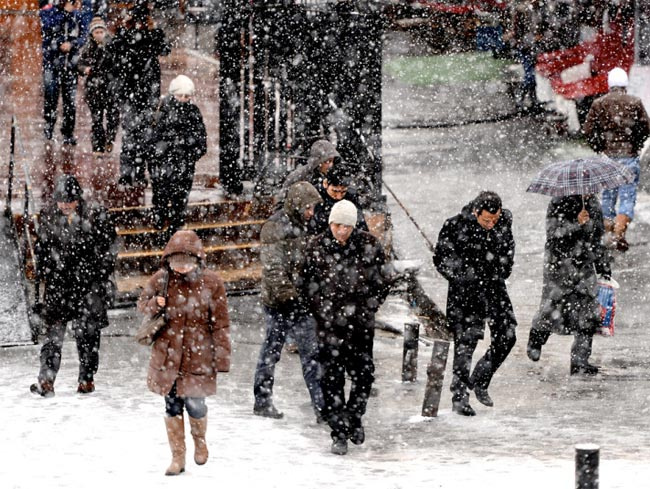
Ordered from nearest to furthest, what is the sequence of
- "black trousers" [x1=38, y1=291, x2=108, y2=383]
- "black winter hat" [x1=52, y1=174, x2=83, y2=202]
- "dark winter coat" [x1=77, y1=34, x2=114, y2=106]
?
"black winter hat" [x1=52, y1=174, x2=83, y2=202]
"black trousers" [x1=38, y1=291, x2=108, y2=383]
"dark winter coat" [x1=77, y1=34, x2=114, y2=106]

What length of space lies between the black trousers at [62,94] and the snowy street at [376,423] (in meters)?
4.87

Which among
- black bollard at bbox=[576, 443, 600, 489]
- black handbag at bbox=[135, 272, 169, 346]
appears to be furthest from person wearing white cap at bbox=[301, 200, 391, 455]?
black bollard at bbox=[576, 443, 600, 489]

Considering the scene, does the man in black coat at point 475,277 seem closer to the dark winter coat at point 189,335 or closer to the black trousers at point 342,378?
the black trousers at point 342,378

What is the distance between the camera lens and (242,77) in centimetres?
1703

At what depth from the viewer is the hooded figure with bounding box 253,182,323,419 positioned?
10.5 metres

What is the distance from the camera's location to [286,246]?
1055 cm

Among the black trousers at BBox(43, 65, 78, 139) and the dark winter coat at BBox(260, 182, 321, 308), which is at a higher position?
the black trousers at BBox(43, 65, 78, 139)

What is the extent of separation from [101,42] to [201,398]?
26.7 ft

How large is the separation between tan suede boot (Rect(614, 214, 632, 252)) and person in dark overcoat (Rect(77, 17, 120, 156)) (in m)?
6.19

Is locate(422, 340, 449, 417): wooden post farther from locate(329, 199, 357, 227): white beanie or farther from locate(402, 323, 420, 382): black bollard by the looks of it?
locate(329, 199, 357, 227): white beanie

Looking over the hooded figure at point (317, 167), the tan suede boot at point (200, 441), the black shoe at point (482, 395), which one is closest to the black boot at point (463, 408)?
the black shoe at point (482, 395)

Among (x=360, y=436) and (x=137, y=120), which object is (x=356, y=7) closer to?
(x=137, y=120)

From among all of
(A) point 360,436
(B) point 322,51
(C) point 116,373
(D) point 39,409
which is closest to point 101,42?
(B) point 322,51

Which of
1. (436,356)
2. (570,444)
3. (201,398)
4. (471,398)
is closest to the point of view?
(201,398)
